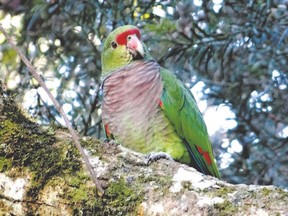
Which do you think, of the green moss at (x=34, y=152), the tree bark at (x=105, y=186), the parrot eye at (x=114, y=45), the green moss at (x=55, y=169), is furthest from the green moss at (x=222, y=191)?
the parrot eye at (x=114, y=45)

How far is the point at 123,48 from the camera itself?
111 inches

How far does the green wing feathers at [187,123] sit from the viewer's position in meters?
2.55

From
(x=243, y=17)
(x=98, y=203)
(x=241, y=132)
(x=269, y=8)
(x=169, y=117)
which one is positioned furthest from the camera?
(x=241, y=132)

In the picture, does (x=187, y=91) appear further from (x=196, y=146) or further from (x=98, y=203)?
(x=98, y=203)

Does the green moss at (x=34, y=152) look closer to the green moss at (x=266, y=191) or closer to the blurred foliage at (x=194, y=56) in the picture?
the green moss at (x=266, y=191)

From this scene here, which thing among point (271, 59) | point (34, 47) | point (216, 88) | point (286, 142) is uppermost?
point (34, 47)

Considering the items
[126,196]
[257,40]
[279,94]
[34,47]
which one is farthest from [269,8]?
[126,196]

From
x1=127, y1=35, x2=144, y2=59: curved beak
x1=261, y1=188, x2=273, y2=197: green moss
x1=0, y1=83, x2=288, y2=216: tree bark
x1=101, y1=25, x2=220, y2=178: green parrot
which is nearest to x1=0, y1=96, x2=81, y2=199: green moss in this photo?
x1=0, y1=83, x2=288, y2=216: tree bark

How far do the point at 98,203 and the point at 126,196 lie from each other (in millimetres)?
63

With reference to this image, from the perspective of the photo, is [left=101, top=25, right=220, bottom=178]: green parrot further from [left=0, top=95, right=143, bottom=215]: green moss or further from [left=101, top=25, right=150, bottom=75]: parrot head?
[left=0, top=95, right=143, bottom=215]: green moss

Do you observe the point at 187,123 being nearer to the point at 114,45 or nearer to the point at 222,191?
the point at 114,45

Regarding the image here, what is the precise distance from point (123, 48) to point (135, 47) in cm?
8

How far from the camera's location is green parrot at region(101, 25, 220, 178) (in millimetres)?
2529

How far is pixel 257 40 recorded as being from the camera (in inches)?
120
